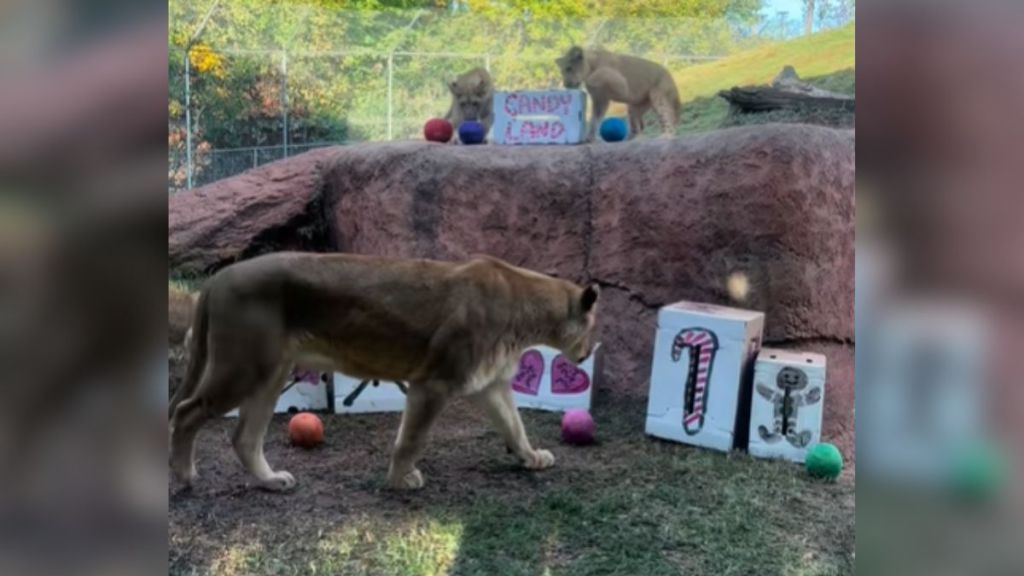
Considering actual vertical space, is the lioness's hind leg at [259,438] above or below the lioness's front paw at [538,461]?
above

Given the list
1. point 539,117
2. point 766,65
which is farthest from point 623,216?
point 766,65

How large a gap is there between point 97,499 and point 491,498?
233 cm

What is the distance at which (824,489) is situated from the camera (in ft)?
15.0

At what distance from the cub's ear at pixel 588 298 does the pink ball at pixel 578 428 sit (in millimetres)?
601

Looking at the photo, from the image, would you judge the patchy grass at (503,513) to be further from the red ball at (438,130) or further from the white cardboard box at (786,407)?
the red ball at (438,130)

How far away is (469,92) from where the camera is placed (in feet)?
16.2

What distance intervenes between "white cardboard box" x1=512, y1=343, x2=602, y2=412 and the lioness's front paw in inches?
19.9

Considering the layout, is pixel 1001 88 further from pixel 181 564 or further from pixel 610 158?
pixel 181 564

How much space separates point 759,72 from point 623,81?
2.53 feet

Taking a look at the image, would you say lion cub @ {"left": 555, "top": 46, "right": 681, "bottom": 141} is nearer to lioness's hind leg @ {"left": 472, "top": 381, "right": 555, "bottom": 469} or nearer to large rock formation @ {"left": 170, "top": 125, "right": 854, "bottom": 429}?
large rock formation @ {"left": 170, "top": 125, "right": 854, "bottom": 429}

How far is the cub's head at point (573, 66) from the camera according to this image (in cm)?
518

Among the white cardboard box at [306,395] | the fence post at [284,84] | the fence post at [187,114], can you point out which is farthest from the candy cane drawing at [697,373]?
the fence post at [187,114]

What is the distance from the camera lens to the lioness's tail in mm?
4082

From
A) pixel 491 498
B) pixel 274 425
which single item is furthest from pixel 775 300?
pixel 274 425
